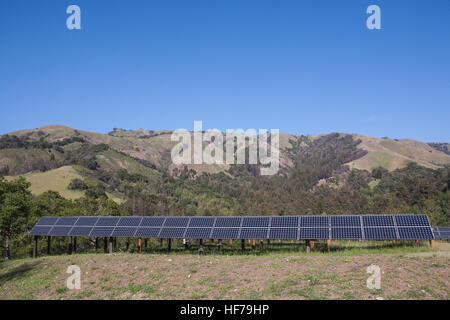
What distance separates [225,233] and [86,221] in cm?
1467

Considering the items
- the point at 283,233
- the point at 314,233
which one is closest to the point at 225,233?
the point at 283,233

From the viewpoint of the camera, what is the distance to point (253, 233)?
27609 mm

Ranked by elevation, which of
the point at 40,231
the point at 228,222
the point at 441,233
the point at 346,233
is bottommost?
the point at 441,233

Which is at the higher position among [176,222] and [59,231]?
[176,222]

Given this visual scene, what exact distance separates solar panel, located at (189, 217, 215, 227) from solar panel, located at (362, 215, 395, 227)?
11685mm

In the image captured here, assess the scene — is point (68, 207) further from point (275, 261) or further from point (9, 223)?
point (275, 261)

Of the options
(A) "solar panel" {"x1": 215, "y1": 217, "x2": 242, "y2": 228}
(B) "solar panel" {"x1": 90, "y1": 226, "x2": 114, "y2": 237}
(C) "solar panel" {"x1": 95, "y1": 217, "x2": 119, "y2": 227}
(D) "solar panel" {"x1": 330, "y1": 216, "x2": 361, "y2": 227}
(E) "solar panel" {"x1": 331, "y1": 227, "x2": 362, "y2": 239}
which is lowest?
(B) "solar panel" {"x1": 90, "y1": 226, "x2": 114, "y2": 237}

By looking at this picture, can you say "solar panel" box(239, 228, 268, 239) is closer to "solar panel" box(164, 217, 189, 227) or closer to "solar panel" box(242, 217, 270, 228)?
"solar panel" box(242, 217, 270, 228)

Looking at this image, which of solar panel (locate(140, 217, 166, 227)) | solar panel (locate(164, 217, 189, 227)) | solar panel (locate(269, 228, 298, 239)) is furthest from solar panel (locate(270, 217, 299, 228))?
solar panel (locate(140, 217, 166, 227))

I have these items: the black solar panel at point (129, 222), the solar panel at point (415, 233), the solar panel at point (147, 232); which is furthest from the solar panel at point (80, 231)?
the solar panel at point (415, 233)

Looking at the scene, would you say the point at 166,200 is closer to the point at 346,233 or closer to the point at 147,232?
the point at 147,232

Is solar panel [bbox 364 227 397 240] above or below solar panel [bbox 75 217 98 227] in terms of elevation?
above

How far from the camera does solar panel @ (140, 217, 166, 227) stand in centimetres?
3169
